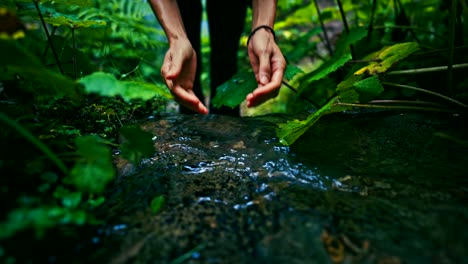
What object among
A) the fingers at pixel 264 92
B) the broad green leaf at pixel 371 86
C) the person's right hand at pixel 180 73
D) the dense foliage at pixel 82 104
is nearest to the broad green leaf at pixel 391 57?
the dense foliage at pixel 82 104

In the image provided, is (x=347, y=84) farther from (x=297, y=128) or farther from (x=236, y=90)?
(x=236, y=90)

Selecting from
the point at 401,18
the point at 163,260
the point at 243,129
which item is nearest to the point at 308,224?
the point at 163,260

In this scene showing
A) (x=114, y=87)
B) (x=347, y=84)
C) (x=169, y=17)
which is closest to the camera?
(x=114, y=87)

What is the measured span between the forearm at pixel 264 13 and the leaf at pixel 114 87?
1.04 m

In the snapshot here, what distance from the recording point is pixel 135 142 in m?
0.82

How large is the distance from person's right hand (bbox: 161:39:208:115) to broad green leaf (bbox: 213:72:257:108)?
0.38 meters

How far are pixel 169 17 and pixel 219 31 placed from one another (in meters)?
1.11

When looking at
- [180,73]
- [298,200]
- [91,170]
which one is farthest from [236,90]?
[91,170]

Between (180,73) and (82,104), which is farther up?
(180,73)

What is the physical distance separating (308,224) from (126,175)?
59 cm

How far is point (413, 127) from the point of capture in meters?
1.29

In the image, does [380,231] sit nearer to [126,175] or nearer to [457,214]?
[457,214]

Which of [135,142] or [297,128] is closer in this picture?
[135,142]

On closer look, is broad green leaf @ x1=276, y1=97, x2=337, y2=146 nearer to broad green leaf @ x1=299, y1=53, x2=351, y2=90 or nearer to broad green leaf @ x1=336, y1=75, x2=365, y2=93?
broad green leaf @ x1=336, y1=75, x2=365, y2=93
